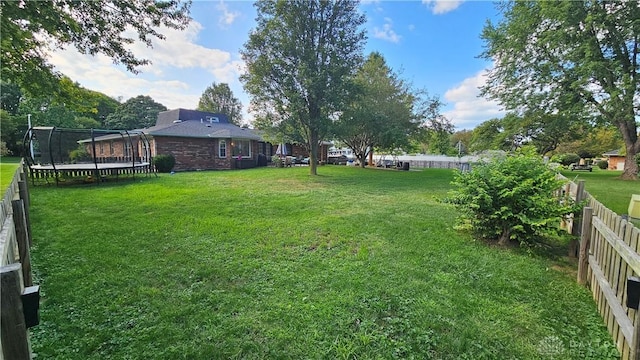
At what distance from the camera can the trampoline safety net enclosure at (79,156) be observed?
10.9 metres

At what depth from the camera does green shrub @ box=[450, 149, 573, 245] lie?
4.28m

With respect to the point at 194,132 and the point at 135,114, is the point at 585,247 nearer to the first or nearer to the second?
the point at 194,132

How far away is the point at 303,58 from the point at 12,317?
13.7 metres

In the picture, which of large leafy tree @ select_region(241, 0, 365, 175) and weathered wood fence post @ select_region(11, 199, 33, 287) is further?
large leafy tree @ select_region(241, 0, 365, 175)

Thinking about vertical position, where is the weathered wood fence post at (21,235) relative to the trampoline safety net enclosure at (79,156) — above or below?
below

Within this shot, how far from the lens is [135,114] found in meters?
40.9

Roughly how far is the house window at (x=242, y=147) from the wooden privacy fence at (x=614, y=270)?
19.4 meters

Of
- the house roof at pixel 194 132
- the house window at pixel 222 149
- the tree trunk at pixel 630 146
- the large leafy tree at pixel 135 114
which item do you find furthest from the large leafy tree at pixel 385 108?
the large leafy tree at pixel 135 114

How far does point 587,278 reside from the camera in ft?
10.9

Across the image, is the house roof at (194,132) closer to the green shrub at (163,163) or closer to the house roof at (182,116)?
the green shrub at (163,163)

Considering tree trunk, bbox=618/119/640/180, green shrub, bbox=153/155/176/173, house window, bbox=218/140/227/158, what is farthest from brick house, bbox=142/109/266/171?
tree trunk, bbox=618/119/640/180

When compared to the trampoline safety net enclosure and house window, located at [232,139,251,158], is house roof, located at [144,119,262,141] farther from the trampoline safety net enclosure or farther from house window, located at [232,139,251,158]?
the trampoline safety net enclosure

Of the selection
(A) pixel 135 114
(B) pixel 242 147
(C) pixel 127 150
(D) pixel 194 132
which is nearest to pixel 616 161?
(B) pixel 242 147

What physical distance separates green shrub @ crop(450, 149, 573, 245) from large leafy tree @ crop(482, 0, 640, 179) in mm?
14689
